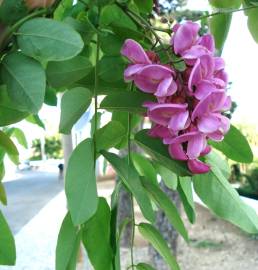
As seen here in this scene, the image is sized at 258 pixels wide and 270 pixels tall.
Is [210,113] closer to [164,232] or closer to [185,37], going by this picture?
→ [185,37]

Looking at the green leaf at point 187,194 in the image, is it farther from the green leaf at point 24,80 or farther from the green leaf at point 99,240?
the green leaf at point 24,80

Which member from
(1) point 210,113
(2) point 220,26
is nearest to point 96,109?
(1) point 210,113

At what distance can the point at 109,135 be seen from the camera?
0.49m

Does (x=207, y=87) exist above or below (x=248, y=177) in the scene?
above

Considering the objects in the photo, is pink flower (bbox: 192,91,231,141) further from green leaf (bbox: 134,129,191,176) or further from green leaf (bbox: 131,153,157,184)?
green leaf (bbox: 131,153,157,184)

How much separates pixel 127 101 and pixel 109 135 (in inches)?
1.8

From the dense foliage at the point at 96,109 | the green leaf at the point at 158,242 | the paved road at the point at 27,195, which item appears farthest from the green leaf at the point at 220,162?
the paved road at the point at 27,195

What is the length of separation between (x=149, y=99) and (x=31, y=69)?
0.13 m

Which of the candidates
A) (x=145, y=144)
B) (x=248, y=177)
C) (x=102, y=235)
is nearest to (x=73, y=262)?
(x=102, y=235)

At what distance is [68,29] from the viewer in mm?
369

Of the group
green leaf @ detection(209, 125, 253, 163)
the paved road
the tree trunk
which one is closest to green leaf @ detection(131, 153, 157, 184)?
green leaf @ detection(209, 125, 253, 163)

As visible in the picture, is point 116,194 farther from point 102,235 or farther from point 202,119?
point 202,119

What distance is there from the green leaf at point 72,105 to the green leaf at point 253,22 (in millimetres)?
293

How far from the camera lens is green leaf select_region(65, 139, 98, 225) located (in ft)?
1.25
